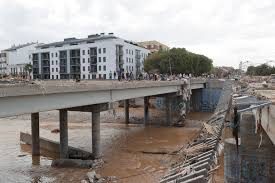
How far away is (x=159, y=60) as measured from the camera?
9412 centimetres

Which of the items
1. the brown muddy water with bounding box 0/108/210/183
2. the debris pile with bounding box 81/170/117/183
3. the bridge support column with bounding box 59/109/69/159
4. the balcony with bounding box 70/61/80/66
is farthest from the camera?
the balcony with bounding box 70/61/80/66

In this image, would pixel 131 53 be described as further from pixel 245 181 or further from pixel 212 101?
pixel 245 181

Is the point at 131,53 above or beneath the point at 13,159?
above

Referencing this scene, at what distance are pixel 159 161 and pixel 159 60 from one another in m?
68.3

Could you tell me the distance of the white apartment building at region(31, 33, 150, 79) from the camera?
325 feet

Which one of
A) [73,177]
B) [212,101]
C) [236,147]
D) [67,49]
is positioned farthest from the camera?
[67,49]

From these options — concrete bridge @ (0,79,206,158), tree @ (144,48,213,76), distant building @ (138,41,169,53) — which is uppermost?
distant building @ (138,41,169,53)

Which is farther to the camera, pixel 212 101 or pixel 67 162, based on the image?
pixel 212 101

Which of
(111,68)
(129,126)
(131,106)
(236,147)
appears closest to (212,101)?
(131,106)

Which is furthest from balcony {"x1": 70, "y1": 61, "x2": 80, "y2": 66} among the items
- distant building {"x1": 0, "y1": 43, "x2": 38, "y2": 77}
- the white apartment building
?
distant building {"x1": 0, "y1": 43, "x2": 38, "y2": 77}

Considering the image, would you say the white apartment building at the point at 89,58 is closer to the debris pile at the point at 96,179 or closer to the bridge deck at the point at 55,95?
the bridge deck at the point at 55,95

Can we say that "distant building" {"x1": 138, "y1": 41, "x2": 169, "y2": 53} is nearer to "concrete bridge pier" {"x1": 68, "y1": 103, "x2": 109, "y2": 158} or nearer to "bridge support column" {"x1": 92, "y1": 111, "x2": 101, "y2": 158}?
"concrete bridge pier" {"x1": 68, "y1": 103, "x2": 109, "y2": 158}

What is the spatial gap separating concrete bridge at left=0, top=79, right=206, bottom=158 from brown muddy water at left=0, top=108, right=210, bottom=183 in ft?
7.35

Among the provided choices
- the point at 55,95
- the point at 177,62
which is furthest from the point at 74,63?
the point at 55,95
